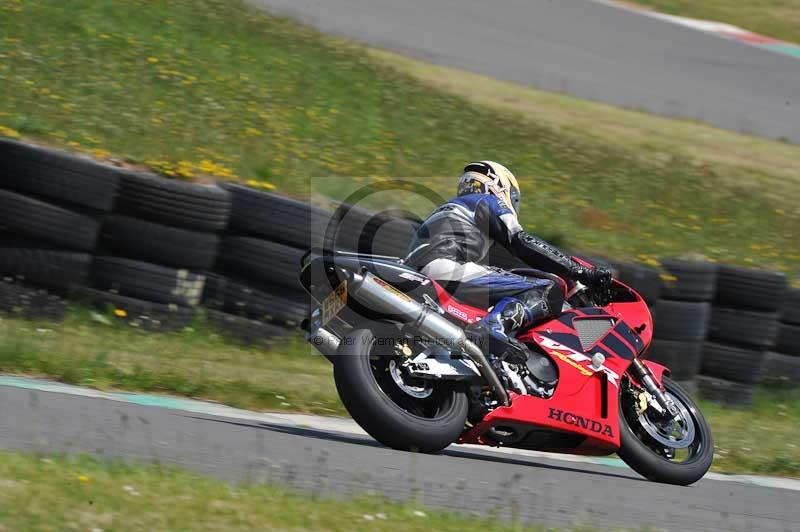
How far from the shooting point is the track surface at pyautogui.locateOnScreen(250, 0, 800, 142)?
53.1 feet

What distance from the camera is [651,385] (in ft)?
22.1

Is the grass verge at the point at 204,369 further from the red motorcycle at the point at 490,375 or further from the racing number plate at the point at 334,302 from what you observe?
the racing number plate at the point at 334,302

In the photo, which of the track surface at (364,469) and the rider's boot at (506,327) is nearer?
the track surface at (364,469)

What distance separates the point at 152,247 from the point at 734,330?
485 centimetres

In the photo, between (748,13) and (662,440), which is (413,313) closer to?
(662,440)

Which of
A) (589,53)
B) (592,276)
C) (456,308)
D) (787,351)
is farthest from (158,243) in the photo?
(589,53)

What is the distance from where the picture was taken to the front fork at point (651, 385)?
673 cm

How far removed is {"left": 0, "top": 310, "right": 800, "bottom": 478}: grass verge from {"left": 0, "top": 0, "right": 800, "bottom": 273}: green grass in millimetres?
1553

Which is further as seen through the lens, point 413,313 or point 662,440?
point 662,440

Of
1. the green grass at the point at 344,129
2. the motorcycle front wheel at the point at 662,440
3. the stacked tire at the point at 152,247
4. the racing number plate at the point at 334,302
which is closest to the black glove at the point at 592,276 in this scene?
the motorcycle front wheel at the point at 662,440

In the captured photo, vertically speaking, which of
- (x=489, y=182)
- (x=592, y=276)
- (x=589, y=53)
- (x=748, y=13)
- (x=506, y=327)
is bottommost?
(x=506, y=327)

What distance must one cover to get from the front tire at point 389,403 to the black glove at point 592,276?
937mm

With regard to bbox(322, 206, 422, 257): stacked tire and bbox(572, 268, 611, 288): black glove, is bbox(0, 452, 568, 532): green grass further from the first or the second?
bbox(322, 206, 422, 257): stacked tire

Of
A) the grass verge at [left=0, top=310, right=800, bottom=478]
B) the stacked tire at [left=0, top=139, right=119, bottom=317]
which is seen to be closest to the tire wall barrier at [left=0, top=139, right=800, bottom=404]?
the stacked tire at [left=0, top=139, right=119, bottom=317]
